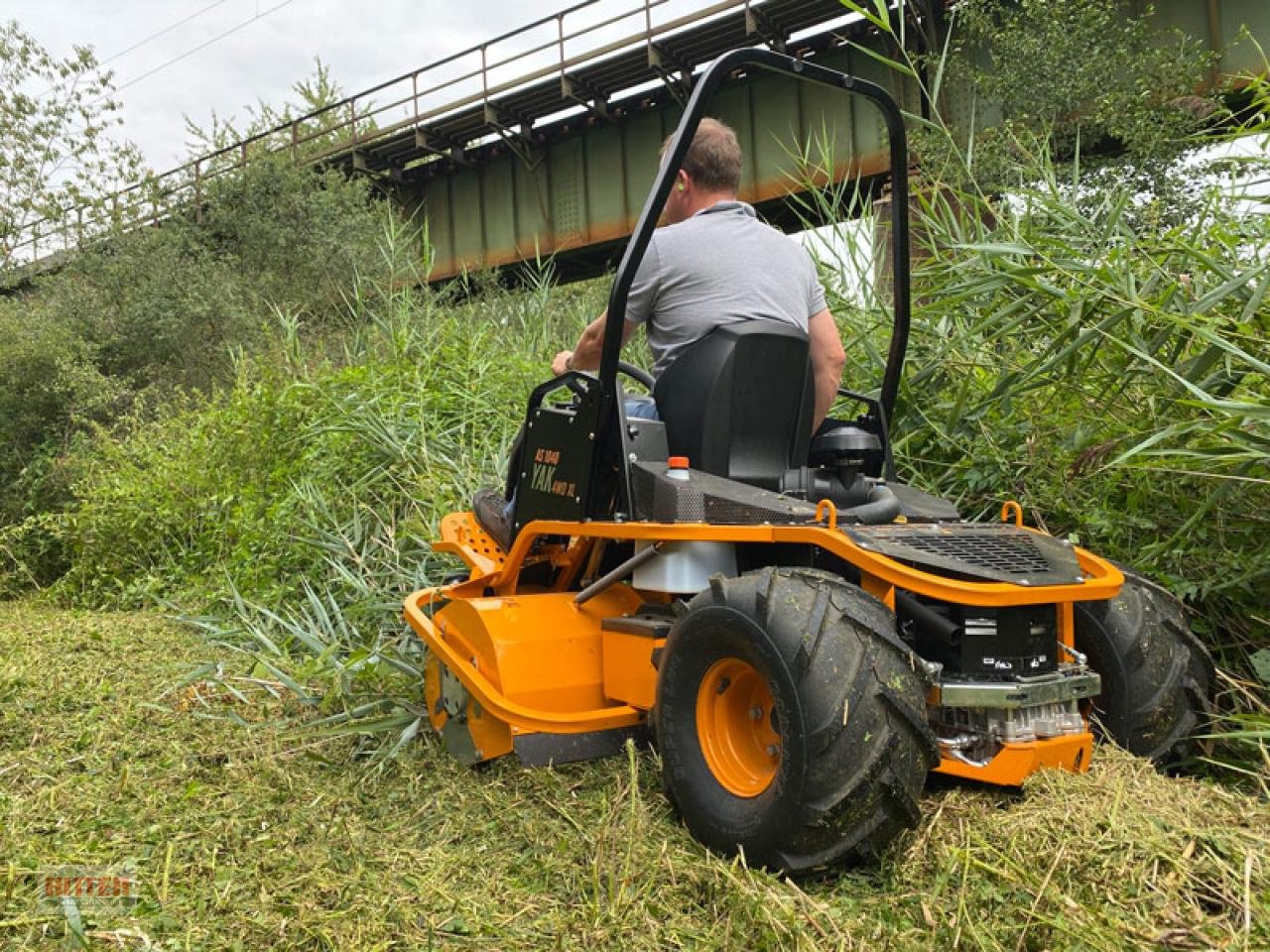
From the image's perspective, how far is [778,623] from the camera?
2359 mm

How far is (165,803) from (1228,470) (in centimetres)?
320

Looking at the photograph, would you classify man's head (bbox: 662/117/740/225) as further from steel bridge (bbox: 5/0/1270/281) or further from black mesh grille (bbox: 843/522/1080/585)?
steel bridge (bbox: 5/0/1270/281)

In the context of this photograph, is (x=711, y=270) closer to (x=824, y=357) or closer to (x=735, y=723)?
(x=824, y=357)

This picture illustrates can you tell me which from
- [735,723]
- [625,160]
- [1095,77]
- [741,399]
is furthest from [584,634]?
[625,160]

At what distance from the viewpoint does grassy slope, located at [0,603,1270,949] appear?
2.02 m

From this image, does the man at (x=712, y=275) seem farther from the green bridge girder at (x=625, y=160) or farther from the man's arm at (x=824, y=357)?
the green bridge girder at (x=625, y=160)

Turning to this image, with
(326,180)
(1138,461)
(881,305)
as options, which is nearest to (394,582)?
(881,305)

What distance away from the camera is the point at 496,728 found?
3191mm

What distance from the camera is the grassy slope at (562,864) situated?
2021mm

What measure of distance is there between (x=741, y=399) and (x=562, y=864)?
133 cm

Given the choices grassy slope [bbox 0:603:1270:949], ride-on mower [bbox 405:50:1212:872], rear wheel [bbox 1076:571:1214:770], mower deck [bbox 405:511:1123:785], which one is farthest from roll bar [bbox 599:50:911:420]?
grassy slope [bbox 0:603:1270:949]

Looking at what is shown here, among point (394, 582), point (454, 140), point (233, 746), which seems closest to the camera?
point (233, 746)

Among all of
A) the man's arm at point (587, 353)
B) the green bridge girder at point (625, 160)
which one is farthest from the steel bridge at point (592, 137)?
the man's arm at point (587, 353)

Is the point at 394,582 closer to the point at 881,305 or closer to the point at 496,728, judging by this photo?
the point at 496,728
